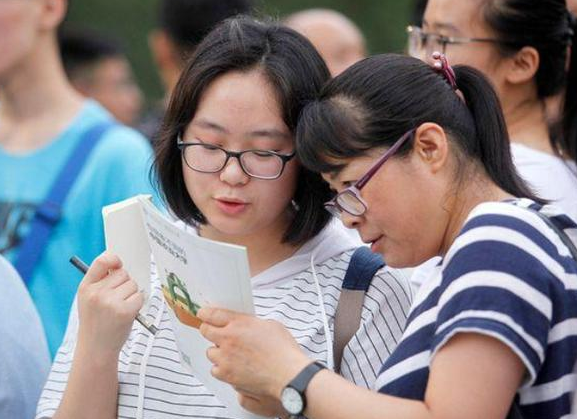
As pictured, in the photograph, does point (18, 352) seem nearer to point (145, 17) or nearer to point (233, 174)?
point (233, 174)

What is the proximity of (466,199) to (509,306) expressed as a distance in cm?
33

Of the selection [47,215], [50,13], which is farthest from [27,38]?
[47,215]

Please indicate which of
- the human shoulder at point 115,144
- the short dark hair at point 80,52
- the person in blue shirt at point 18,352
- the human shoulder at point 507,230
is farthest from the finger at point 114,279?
the short dark hair at point 80,52

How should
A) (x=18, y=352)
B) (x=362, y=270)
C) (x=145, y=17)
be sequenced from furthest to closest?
(x=145, y=17) → (x=18, y=352) → (x=362, y=270)

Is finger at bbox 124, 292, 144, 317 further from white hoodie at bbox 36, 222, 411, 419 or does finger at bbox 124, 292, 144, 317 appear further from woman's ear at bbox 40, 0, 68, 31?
woman's ear at bbox 40, 0, 68, 31

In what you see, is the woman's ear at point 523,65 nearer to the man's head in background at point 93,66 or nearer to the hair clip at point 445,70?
the hair clip at point 445,70

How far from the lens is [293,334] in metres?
2.74

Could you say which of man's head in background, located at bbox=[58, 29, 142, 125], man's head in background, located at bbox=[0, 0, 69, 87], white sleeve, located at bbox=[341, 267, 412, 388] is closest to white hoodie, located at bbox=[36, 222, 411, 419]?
Answer: white sleeve, located at bbox=[341, 267, 412, 388]

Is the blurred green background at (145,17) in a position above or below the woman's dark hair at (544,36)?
below

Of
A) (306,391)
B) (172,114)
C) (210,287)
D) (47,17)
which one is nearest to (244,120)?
(172,114)

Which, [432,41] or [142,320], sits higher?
[432,41]

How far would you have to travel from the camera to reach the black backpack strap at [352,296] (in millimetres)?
2719

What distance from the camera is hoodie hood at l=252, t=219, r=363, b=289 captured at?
290 centimetres

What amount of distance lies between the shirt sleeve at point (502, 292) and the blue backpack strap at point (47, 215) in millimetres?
2133
